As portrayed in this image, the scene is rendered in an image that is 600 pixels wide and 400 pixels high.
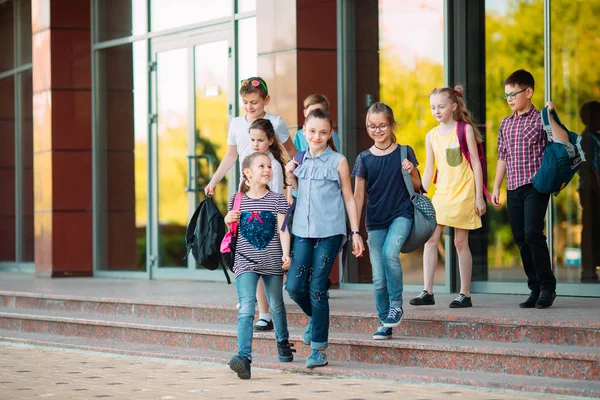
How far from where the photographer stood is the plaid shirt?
7.62 metres

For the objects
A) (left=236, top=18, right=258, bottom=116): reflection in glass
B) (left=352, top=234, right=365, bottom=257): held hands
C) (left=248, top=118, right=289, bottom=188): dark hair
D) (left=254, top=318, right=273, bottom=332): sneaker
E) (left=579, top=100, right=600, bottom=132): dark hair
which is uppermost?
(left=236, top=18, right=258, bottom=116): reflection in glass

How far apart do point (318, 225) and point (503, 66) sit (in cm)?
349

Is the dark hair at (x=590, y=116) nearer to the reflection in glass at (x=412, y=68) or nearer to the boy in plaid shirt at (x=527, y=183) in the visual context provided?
the reflection in glass at (x=412, y=68)

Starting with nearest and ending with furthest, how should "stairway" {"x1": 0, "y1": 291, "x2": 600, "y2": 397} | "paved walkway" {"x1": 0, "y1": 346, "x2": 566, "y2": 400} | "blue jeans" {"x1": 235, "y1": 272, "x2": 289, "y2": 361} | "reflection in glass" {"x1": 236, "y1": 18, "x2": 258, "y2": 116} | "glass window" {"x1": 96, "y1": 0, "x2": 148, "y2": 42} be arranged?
"paved walkway" {"x1": 0, "y1": 346, "x2": 566, "y2": 400}
"stairway" {"x1": 0, "y1": 291, "x2": 600, "y2": 397}
"blue jeans" {"x1": 235, "y1": 272, "x2": 289, "y2": 361}
"reflection in glass" {"x1": 236, "y1": 18, "x2": 258, "y2": 116}
"glass window" {"x1": 96, "y1": 0, "x2": 148, "y2": 42}

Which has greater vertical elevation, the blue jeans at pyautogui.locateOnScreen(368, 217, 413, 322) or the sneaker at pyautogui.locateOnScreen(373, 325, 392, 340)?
the blue jeans at pyautogui.locateOnScreen(368, 217, 413, 322)

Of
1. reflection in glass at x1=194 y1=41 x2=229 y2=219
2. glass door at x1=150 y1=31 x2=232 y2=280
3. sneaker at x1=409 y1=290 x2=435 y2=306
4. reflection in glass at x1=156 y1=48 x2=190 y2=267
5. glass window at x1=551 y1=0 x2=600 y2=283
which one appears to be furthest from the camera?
reflection in glass at x1=156 y1=48 x2=190 y2=267

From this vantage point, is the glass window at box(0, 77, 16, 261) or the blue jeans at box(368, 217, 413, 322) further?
the glass window at box(0, 77, 16, 261)

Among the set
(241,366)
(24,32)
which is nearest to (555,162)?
(241,366)

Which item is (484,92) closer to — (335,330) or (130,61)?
(335,330)

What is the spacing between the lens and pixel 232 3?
1196cm

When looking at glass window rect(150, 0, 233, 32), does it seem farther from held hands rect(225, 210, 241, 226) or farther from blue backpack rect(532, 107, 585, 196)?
held hands rect(225, 210, 241, 226)

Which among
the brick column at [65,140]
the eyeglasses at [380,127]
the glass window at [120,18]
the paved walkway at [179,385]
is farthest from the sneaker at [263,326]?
the brick column at [65,140]

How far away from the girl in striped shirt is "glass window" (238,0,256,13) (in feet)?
16.8

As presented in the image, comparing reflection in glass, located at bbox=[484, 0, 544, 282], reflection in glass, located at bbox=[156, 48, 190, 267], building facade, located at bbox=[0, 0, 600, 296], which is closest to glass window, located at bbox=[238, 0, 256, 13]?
building facade, located at bbox=[0, 0, 600, 296]
